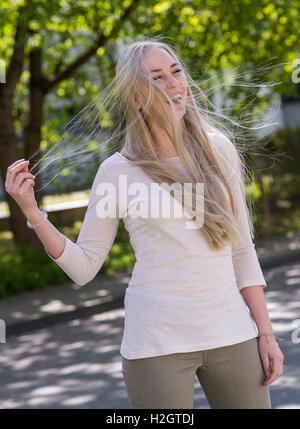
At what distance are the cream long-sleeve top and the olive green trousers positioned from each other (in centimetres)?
3

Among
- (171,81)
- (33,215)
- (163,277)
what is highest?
(171,81)

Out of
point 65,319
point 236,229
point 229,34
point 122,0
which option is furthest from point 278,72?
point 236,229

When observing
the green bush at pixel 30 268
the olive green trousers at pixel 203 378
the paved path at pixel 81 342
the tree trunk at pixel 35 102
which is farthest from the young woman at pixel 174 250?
the tree trunk at pixel 35 102

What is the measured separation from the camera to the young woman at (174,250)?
2510 millimetres

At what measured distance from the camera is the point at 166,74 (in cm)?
271

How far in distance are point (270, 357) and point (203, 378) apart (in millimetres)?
→ 211

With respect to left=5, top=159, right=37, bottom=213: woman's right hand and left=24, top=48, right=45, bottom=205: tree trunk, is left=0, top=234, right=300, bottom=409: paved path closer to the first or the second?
left=5, top=159, right=37, bottom=213: woman's right hand

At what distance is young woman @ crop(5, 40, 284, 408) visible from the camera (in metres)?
2.51

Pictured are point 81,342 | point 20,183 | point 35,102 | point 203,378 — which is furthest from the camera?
point 35,102

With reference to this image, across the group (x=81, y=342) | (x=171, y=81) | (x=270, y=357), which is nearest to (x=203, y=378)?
(x=270, y=357)

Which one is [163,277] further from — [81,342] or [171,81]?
[81,342]

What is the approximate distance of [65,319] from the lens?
10.2 m

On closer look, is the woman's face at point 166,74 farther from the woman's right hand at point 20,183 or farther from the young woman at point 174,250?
the woman's right hand at point 20,183

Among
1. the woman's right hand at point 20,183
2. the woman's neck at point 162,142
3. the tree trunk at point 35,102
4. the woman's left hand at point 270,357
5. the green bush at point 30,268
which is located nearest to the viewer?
the woman's right hand at point 20,183
